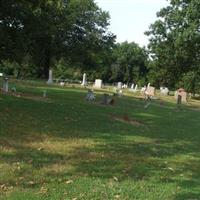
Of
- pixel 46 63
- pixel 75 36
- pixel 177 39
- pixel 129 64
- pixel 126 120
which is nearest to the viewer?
pixel 126 120

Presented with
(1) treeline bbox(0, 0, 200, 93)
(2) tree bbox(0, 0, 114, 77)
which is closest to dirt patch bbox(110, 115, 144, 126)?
(1) treeline bbox(0, 0, 200, 93)

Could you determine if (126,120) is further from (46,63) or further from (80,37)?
(46,63)

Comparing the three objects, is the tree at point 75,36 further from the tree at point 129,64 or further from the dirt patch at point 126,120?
the tree at point 129,64

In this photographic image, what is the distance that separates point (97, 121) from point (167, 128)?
3.20m

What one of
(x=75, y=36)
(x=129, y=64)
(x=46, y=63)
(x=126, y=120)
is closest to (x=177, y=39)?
(x=126, y=120)

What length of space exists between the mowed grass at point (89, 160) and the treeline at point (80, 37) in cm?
667

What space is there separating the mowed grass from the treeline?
667cm

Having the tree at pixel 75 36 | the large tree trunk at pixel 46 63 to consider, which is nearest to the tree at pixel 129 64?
the tree at pixel 75 36

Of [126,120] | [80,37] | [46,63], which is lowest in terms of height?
[126,120]

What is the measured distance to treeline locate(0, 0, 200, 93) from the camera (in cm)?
2416

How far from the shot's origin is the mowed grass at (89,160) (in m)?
8.62

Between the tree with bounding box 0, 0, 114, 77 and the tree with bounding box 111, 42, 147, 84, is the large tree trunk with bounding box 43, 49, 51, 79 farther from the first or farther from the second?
the tree with bounding box 111, 42, 147, 84

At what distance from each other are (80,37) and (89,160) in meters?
63.1

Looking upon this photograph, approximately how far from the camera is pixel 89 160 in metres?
11.0
